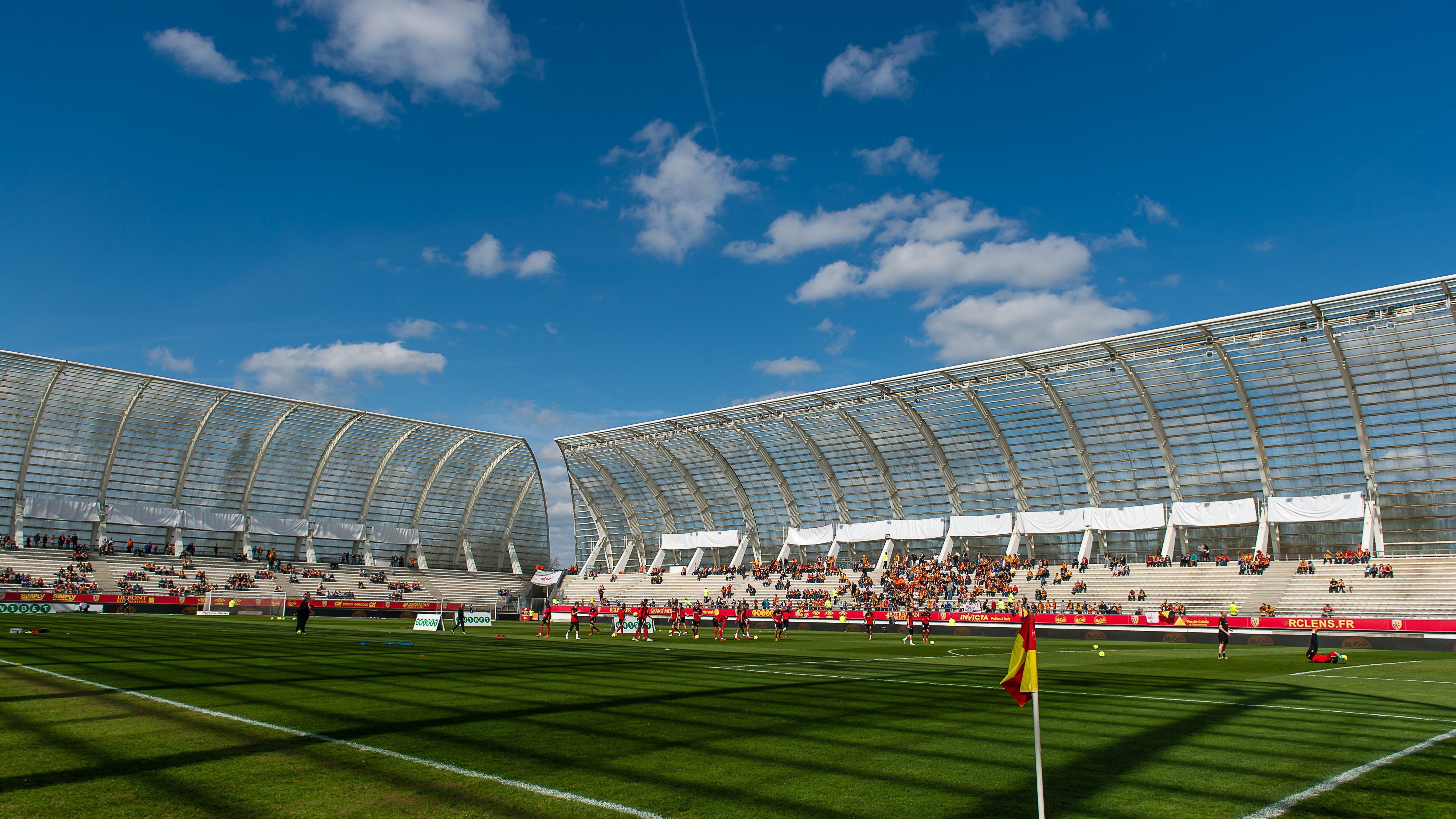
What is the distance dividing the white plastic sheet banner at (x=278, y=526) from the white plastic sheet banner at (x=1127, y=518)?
207ft

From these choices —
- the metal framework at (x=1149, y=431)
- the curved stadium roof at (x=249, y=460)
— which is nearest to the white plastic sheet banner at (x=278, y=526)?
the curved stadium roof at (x=249, y=460)

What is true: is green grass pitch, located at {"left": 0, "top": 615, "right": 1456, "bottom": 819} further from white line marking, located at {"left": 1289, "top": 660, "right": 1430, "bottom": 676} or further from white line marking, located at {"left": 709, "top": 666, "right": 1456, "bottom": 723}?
white line marking, located at {"left": 1289, "top": 660, "right": 1430, "bottom": 676}

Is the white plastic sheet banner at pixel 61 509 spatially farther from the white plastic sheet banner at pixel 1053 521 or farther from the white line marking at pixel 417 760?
the white plastic sheet banner at pixel 1053 521

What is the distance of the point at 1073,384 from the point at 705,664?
3721cm

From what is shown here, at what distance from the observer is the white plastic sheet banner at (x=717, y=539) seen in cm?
7506

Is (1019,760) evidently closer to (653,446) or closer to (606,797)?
(606,797)

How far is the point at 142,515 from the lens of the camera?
213ft

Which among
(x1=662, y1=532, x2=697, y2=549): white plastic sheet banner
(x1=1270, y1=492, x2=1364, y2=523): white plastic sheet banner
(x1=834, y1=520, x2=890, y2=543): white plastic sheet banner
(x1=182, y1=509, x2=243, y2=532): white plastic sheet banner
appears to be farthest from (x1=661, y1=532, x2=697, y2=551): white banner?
(x1=1270, y1=492, x2=1364, y2=523): white plastic sheet banner

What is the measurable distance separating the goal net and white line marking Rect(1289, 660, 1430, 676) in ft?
169

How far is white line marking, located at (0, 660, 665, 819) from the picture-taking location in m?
6.89

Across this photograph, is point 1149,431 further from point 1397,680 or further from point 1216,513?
point 1397,680

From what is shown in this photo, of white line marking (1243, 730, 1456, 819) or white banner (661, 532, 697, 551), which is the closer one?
white line marking (1243, 730, 1456, 819)

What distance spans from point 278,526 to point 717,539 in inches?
1477

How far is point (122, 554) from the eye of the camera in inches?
2549
